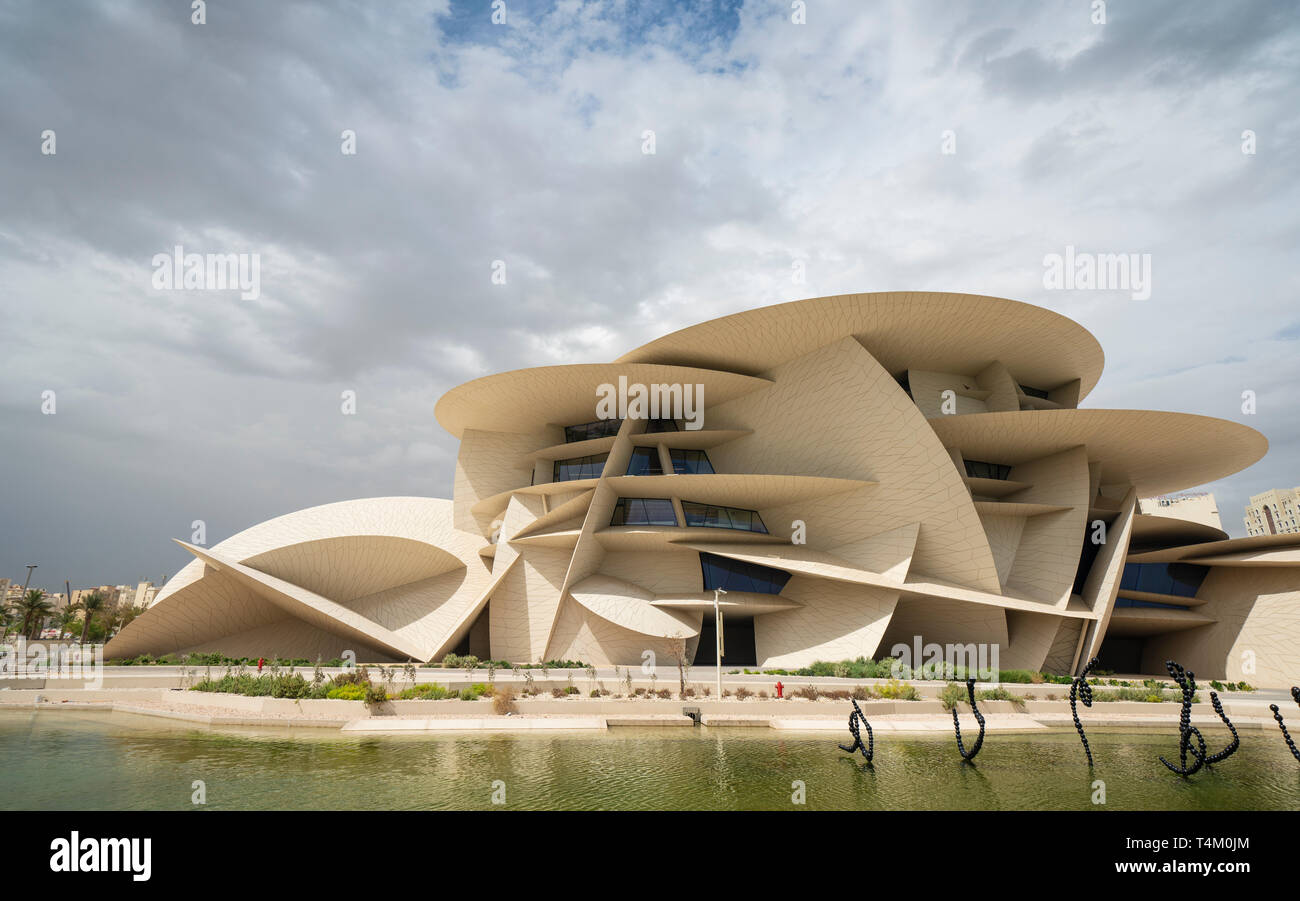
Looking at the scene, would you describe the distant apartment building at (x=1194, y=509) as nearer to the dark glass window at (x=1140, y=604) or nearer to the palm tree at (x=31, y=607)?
the dark glass window at (x=1140, y=604)

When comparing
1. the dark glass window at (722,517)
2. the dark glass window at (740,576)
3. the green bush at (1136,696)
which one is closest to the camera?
the green bush at (1136,696)

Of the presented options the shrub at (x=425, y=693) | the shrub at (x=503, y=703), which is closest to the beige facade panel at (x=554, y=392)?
the shrub at (x=425, y=693)

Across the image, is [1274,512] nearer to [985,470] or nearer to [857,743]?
[985,470]

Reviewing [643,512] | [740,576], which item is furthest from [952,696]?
[643,512]

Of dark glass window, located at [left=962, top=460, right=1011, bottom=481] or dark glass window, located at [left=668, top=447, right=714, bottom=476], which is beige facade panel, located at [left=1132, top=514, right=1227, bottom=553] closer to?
dark glass window, located at [left=962, top=460, right=1011, bottom=481]

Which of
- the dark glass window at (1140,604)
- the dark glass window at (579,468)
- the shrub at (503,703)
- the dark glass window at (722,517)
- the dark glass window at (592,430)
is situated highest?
the dark glass window at (592,430)

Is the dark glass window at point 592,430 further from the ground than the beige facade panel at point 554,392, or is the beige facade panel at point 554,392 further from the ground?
the beige facade panel at point 554,392

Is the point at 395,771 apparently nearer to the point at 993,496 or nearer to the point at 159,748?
the point at 159,748

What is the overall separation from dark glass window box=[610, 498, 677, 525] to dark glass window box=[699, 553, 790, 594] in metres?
2.51

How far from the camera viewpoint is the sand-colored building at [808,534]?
87.8 ft

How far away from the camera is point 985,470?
103 ft

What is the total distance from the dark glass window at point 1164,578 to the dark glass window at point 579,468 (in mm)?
25084

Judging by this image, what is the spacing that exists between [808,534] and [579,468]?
38.5ft

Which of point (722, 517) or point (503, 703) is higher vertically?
point (722, 517)
